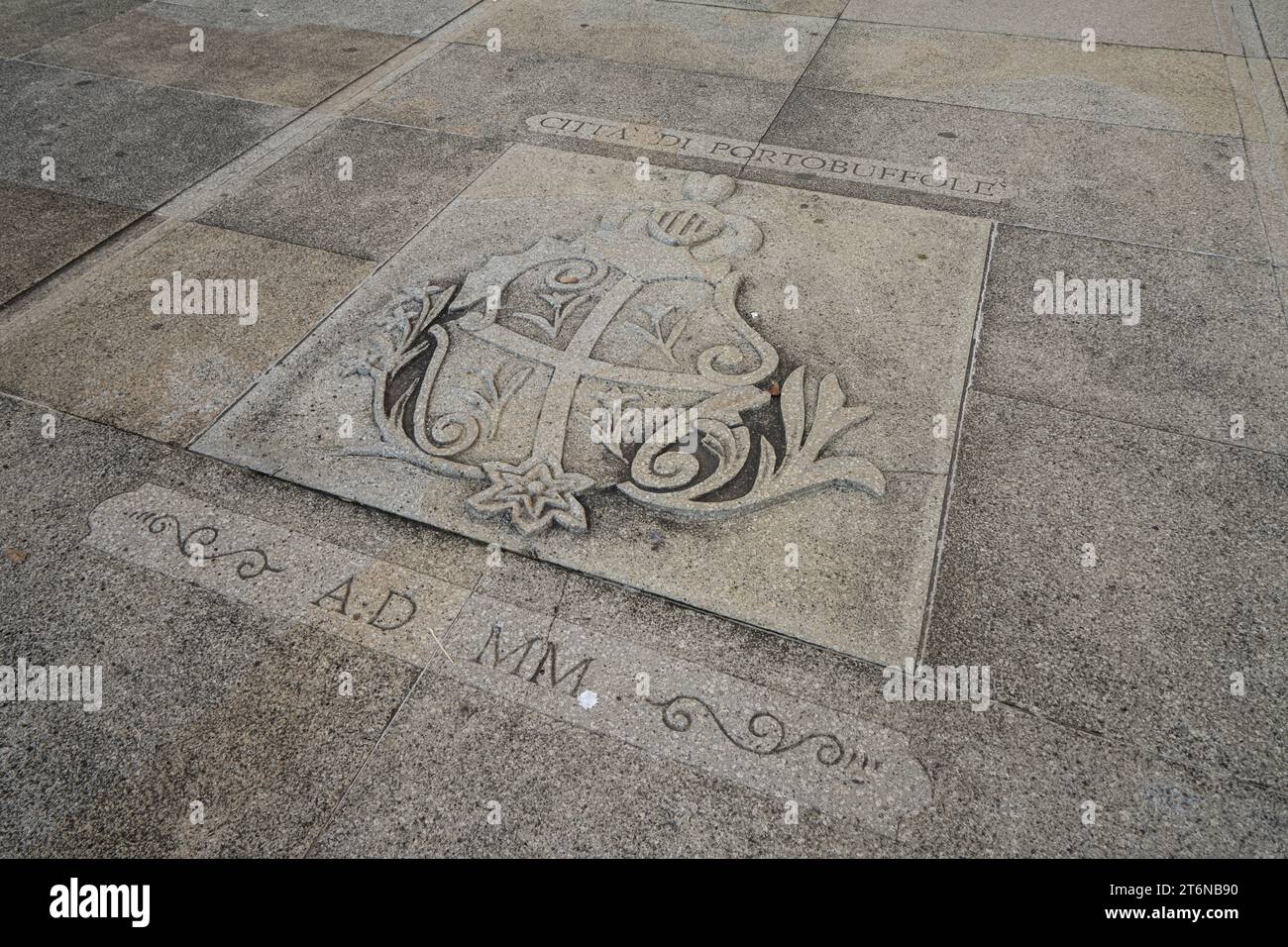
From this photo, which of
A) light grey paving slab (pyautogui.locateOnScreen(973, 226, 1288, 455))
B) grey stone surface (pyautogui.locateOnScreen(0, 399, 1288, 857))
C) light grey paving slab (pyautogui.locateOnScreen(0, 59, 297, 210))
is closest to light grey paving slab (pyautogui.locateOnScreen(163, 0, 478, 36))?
light grey paving slab (pyautogui.locateOnScreen(0, 59, 297, 210))

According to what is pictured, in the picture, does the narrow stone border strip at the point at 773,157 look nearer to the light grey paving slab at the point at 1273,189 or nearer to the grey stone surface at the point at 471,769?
the light grey paving slab at the point at 1273,189

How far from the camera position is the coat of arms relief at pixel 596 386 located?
314cm

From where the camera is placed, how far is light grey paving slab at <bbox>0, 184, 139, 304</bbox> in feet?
14.5

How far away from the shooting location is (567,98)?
5.97 m

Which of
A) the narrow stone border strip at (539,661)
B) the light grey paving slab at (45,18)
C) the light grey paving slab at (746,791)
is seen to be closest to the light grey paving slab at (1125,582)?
the light grey paving slab at (746,791)

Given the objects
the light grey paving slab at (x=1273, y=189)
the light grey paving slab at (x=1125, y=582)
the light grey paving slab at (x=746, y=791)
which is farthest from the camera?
the light grey paving slab at (x=1273, y=189)

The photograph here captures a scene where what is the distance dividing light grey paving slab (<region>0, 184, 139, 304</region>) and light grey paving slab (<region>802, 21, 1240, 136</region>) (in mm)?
4834

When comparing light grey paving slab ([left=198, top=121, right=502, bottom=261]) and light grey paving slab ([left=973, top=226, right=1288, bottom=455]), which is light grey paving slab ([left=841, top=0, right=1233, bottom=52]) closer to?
light grey paving slab ([left=973, top=226, right=1288, bottom=455])

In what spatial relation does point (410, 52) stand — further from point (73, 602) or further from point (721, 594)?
point (721, 594)

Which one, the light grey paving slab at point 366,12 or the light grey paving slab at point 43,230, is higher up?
the light grey paving slab at point 366,12

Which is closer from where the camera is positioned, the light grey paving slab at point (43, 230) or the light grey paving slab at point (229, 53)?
the light grey paving slab at point (43, 230)

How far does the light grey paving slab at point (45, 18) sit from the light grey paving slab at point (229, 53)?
0.62 feet

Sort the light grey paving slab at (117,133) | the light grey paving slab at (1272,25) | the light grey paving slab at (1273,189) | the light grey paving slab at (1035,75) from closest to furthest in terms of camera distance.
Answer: the light grey paving slab at (1273,189) → the light grey paving slab at (117,133) → the light grey paving slab at (1035,75) → the light grey paving slab at (1272,25)
